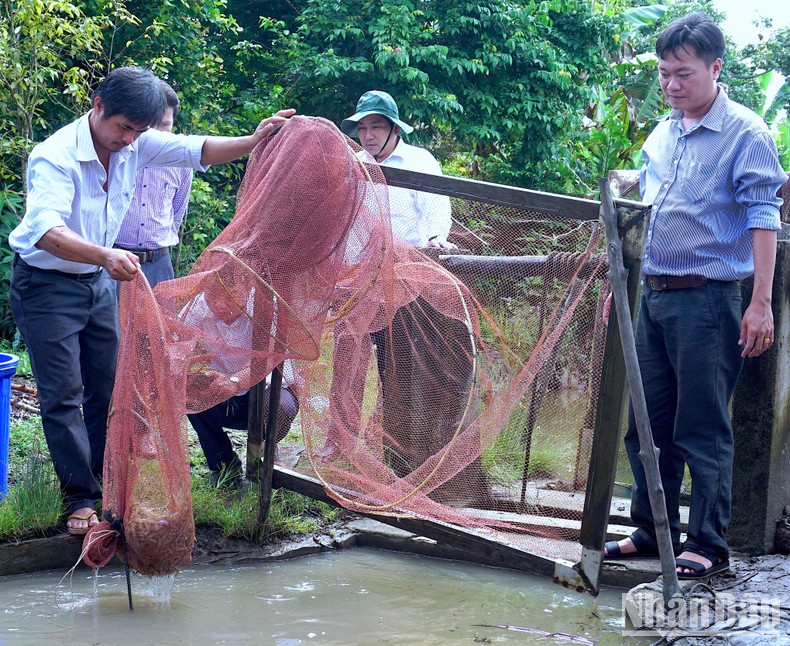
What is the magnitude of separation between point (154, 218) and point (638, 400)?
3132mm

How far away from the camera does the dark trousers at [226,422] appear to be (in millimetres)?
4617

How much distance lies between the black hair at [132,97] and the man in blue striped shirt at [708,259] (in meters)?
2.25

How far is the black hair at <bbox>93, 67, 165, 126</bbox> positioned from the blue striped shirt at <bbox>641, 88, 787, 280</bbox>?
2.28 m

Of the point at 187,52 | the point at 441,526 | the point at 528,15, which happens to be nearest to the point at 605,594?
the point at 441,526

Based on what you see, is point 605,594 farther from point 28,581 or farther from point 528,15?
point 528,15

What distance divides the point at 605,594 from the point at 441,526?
99 cm

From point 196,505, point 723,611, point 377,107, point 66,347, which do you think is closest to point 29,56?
point 377,107

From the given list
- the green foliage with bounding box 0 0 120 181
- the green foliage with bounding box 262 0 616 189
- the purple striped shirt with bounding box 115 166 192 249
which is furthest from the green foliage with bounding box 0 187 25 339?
the green foliage with bounding box 262 0 616 189

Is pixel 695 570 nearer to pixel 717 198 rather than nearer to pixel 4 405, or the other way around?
pixel 717 198

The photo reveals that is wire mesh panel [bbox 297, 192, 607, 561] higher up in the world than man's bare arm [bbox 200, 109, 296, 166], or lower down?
lower down

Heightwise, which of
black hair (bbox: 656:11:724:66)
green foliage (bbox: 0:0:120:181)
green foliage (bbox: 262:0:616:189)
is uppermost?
green foliage (bbox: 262:0:616:189)

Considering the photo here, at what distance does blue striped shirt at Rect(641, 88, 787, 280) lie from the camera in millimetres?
3512

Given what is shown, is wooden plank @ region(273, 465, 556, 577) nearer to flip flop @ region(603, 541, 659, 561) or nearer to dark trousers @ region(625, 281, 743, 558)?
flip flop @ region(603, 541, 659, 561)

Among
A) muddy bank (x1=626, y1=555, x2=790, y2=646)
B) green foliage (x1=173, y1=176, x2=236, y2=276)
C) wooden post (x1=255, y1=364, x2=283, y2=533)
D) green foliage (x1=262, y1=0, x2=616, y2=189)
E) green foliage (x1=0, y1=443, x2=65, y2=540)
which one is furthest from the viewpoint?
green foliage (x1=262, y1=0, x2=616, y2=189)
